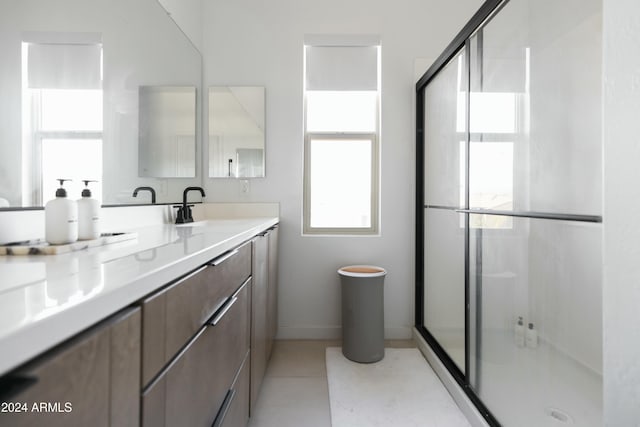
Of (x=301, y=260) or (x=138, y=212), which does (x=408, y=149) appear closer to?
(x=301, y=260)

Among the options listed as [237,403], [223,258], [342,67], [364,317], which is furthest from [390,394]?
[342,67]

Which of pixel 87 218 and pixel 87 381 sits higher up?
pixel 87 218

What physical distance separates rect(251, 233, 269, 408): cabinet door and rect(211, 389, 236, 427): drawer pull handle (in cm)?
33

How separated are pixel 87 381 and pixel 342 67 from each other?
98.2 inches

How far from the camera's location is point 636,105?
634 mm

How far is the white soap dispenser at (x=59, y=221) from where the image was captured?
86 centimetres

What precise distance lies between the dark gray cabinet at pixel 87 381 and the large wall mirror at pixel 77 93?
2.44 ft

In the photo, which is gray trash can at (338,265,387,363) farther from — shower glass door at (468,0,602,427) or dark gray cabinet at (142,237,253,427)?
dark gray cabinet at (142,237,253,427)

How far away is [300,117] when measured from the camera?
2.38m

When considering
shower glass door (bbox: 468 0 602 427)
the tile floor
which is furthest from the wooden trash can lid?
shower glass door (bbox: 468 0 602 427)

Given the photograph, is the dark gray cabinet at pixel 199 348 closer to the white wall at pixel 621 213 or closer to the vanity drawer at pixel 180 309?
the vanity drawer at pixel 180 309

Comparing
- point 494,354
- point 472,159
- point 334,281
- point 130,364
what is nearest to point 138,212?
point 130,364

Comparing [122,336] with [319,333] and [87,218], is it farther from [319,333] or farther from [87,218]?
[319,333]

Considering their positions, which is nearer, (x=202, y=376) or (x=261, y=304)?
(x=202, y=376)
